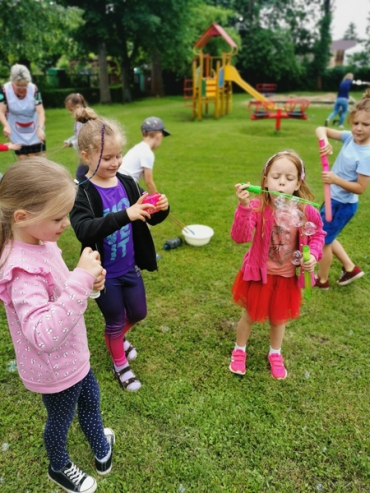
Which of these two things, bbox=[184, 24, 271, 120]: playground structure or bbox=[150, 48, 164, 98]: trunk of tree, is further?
bbox=[150, 48, 164, 98]: trunk of tree

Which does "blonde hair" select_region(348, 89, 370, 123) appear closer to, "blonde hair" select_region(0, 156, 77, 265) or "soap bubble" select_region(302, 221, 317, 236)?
"soap bubble" select_region(302, 221, 317, 236)

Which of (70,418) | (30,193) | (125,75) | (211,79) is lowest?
(70,418)

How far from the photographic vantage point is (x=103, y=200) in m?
2.05

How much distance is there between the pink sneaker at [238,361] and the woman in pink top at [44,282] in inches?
51.3

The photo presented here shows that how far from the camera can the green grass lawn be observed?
1968mm

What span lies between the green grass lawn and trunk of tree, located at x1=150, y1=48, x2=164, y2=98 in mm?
23114

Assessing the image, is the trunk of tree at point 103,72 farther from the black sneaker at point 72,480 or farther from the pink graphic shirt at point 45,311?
the black sneaker at point 72,480

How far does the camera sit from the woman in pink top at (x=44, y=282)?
1241 mm

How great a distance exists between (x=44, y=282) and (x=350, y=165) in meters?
2.59

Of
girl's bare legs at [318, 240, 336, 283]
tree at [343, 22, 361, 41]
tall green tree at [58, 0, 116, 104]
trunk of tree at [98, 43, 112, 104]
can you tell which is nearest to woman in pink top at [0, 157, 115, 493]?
girl's bare legs at [318, 240, 336, 283]

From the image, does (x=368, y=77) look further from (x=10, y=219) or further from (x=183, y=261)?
(x=10, y=219)

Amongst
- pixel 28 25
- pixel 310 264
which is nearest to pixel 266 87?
pixel 28 25

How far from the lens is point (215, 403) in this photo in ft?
7.75

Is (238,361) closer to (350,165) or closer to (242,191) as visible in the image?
(242,191)
